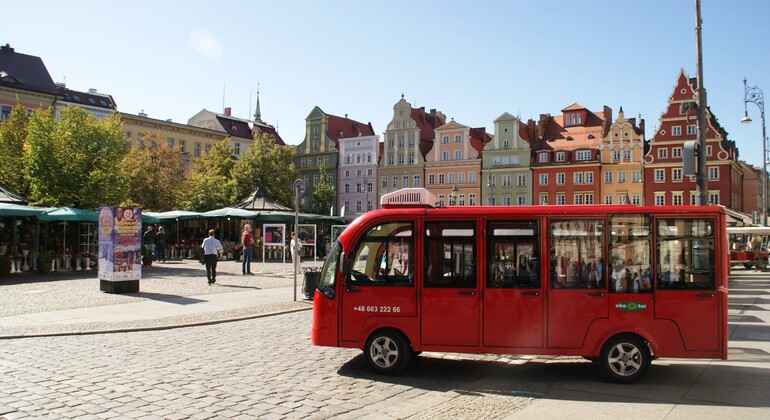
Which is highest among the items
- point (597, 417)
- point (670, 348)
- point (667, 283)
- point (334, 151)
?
point (334, 151)

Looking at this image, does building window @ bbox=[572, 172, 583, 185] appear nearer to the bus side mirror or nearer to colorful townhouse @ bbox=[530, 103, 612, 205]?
colorful townhouse @ bbox=[530, 103, 612, 205]

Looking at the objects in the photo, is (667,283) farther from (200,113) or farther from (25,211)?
(200,113)

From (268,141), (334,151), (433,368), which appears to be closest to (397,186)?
(334,151)

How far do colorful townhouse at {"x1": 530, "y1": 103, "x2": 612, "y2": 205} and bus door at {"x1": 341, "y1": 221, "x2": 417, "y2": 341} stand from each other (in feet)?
190

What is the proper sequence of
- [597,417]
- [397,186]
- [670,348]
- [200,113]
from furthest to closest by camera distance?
[200,113], [397,186], [670,348], [597,417]

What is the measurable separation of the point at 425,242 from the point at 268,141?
189ft

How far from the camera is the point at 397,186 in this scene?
76.6 meters

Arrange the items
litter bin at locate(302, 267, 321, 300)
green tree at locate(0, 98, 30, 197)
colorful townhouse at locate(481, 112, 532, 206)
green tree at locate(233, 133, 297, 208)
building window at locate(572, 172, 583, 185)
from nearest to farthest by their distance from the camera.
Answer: litter bin at locate(302, 267, 321, 300) < green tree at locate(0, 98, 30, 197) < green tree at locate(233, 133, 297, 208) < building window at locate(572, 172, 583, 185) < colorful townhouse at locate(481, 112, 532, 206)

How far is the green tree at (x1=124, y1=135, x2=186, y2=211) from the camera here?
172ft

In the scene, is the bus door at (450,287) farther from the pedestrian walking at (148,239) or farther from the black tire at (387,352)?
the pedestrian walking at (148,239)

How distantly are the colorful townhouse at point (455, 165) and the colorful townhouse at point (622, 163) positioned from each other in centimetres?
1389

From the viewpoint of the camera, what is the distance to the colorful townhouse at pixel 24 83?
62.2 metres

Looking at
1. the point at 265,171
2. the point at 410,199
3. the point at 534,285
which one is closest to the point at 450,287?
the point at 534,285

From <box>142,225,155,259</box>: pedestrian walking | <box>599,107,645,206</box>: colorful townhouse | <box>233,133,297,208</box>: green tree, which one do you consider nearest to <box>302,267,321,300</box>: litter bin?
<box>142,225,155,259</box>: pedestrian walking
